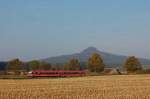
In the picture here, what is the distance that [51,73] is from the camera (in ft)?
279

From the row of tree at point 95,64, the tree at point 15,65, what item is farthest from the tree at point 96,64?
the tree at point 15,65

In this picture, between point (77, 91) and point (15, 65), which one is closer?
point (77, 91)

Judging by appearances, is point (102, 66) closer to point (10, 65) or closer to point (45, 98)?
point (10, 65)

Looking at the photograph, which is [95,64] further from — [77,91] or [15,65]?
[77,91]

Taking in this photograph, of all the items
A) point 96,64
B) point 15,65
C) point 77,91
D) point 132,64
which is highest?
point 15,65

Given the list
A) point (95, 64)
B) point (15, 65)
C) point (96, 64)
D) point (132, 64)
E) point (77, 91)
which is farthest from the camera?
point (95, 64)

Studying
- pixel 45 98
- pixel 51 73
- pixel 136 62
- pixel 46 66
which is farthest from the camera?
pixel 46 66

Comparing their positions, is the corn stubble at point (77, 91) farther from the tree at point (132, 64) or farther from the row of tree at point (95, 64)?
the row of tree at point (95, 64)

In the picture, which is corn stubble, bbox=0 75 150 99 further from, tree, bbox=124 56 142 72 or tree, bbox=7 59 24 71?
tree, bbox=7 59 24 71

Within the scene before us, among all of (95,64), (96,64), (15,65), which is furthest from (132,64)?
(15,65)

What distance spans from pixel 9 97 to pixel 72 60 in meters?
97.7

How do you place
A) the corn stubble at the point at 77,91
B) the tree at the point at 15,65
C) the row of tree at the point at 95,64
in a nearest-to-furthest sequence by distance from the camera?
1. the corn stubble at the point at 77,91
2. the row of tree at the point at 95,64
3. the tree at the point at 15,65

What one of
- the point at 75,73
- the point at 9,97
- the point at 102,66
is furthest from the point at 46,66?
the point at 9,97

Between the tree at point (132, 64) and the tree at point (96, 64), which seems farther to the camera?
the tree at point (96, 64)
